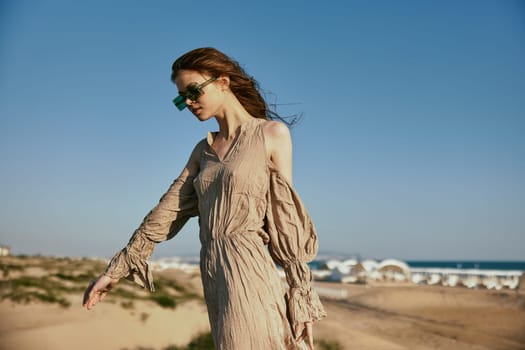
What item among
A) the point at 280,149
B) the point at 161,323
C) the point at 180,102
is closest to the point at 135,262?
the point at 180,102

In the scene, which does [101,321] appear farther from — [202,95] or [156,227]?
[202,95]

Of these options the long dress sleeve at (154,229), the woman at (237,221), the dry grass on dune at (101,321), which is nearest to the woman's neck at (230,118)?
the woman at (237,221)

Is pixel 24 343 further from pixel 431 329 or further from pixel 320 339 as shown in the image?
pixel 431 329

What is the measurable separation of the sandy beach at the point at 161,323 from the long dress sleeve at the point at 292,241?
19.3 feet

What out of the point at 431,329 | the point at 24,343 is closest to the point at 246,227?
the point at 24,343

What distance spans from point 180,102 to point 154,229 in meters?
0.64

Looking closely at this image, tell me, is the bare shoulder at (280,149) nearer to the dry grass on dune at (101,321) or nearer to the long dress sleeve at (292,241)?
the long dress sleeve at (292,241)

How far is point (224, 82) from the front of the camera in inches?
110

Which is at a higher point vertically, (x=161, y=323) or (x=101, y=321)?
(x=101, y=321)

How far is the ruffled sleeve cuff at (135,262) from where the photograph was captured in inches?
112

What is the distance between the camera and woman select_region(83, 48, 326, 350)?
2365 millimetres

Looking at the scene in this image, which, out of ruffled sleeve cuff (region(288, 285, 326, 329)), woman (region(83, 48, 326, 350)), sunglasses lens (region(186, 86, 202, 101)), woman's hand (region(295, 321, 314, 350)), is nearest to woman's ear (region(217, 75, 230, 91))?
woman (region(83, 48, 326, 350))

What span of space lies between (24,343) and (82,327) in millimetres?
1017

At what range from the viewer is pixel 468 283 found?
2452 cm
